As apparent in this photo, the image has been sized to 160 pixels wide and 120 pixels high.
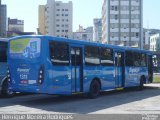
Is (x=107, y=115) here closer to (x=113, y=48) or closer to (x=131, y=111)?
(x=131, y=111)

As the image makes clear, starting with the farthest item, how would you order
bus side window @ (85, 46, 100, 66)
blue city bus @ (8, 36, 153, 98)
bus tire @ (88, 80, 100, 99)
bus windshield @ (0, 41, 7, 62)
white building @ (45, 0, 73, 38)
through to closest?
white building @ (45, 0, 73, 38) → bus tire @ (88, 80, 100, 99) → bus side window @ (85, 46, 100, 66) → bus windshield @ (0, 41, 7, 62) → blue city bus @ (8, 36, 153, 98)

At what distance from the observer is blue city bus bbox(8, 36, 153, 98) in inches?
645

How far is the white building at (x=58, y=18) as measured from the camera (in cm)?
14900

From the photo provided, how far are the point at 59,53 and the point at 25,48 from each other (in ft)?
4.89

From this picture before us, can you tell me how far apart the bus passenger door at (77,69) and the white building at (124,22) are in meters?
102

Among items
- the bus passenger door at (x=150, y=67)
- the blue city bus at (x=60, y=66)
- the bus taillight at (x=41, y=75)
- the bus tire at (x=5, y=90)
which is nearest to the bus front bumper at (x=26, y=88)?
the blue city bus at (x=60, y=66)

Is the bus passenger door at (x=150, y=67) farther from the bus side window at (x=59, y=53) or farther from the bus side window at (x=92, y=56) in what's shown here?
the bus side window at (x=59, y=53)

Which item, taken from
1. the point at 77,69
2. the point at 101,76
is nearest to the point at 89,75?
the point at 77,69

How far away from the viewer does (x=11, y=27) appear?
150 metres

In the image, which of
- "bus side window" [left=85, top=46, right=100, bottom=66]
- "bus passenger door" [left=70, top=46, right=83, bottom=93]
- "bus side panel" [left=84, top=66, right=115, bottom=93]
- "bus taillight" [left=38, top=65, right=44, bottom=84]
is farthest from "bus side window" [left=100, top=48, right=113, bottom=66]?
"bus taillight" [left=38, top=65, right=44, bottom=84]

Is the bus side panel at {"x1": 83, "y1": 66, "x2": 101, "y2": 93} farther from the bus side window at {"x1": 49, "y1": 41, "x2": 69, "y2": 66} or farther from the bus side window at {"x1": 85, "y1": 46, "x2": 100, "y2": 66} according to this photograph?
the bus side window at {"x1": 49, "y1": 41, "x2": 69, "y2": 66}

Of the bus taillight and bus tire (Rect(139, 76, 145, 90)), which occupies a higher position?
the bus taillight

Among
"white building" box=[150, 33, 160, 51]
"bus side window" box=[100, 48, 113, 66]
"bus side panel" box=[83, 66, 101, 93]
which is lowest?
"bus side panel" box=[83, 66, 101, 93]

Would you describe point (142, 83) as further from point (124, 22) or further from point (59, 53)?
point (124, 22)
